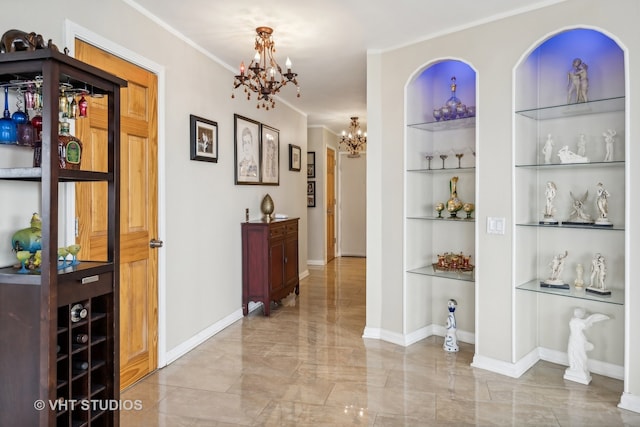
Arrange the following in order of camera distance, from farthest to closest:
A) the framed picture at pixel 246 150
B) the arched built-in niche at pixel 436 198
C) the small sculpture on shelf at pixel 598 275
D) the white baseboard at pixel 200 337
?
the framed picture at pixel 246 150 → the arched built-in niche at pixel 436 198 → the white baseboard at pixel 200 337 → the small sculpture on shelf at pixel 598 275

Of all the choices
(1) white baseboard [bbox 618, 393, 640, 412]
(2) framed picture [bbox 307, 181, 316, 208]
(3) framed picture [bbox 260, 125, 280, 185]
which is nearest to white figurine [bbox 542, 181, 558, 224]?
(1) white baseboard [bbox 618, 393, 640, 412]

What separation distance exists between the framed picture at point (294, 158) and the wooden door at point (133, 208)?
124 inches

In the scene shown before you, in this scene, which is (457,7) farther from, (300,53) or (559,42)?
(300,53)

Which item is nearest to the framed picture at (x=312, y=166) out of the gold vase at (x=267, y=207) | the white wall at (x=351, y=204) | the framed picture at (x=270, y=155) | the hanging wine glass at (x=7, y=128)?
the white wall at (x=351, y=204)

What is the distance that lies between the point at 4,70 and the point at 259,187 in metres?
3.56

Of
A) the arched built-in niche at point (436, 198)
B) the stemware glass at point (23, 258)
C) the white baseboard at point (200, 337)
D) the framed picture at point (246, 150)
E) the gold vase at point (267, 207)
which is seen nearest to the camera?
the stemware glass at point (23, 258)

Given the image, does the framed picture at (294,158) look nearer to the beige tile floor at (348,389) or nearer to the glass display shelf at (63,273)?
the beige tile floor at (348,389)

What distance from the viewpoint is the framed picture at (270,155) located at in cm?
532

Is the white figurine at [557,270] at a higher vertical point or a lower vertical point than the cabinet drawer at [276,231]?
lower

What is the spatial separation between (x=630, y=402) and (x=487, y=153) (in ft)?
6.00

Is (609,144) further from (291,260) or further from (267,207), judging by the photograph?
(291,260)

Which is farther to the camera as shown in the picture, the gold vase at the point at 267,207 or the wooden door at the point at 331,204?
the wooden door at the point at 331,204

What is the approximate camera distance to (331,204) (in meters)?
9.13
